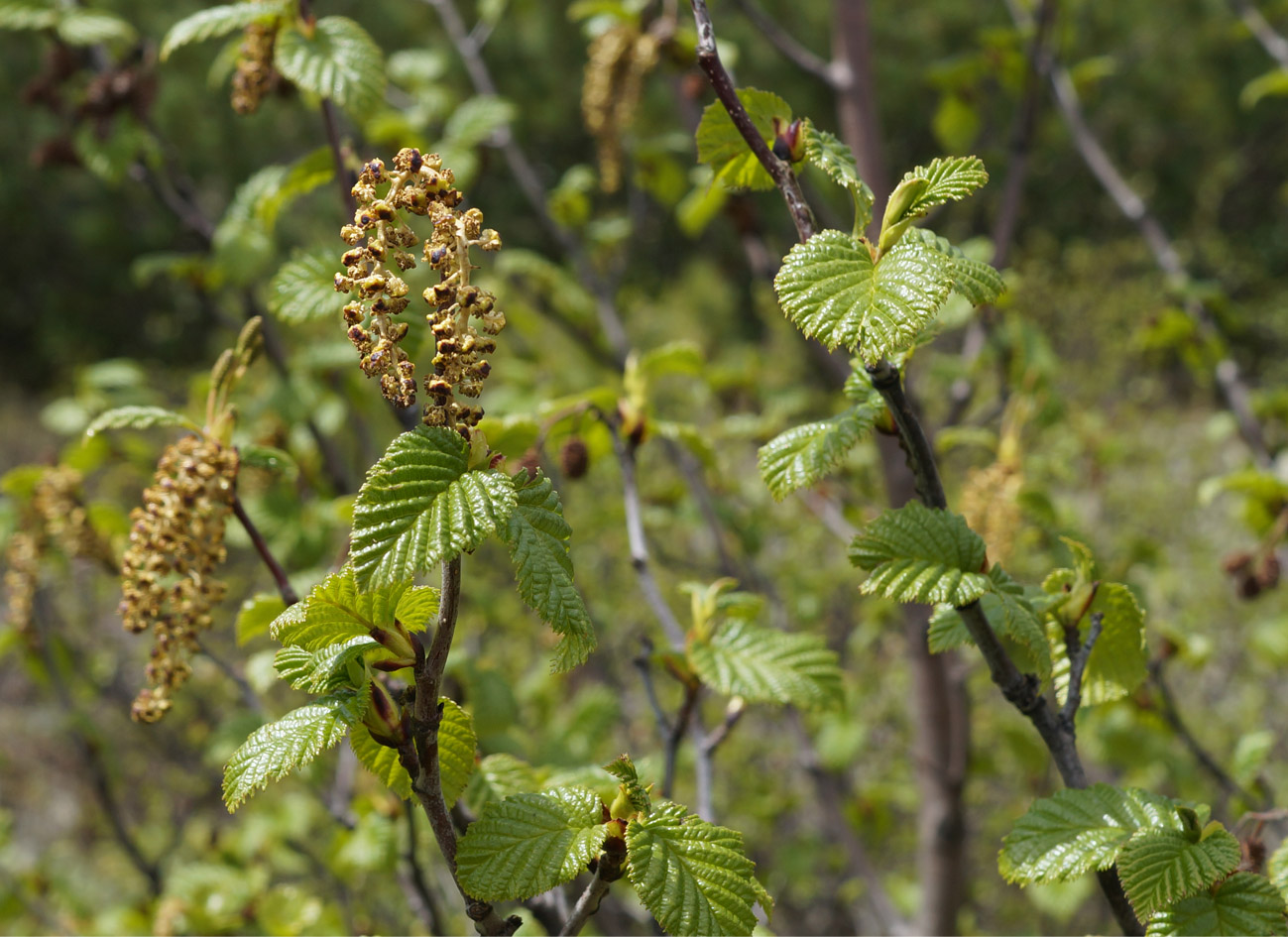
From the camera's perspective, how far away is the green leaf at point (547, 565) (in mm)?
585

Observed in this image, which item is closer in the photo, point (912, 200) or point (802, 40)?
point (912, 200)

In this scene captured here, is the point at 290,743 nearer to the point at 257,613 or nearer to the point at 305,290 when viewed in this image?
the point at 257,613

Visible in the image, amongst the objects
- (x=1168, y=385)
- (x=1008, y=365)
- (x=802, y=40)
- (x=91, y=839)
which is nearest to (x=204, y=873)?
(x=1008, y=365)

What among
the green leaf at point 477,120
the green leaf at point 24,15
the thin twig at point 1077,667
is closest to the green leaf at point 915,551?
the thin twig at point 1077,667

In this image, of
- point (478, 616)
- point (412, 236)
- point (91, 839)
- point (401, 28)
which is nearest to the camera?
point (412, 236)

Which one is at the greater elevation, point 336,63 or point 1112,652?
point 336,63

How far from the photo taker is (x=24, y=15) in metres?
1.69

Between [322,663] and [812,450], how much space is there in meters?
0.44

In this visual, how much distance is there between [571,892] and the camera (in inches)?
48.4

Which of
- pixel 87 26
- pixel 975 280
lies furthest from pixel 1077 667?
pixel 87 26

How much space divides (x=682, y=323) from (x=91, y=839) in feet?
16.7

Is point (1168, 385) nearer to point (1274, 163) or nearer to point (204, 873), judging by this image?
point (1274, 163)

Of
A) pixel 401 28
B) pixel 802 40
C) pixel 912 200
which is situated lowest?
pixel 912 200

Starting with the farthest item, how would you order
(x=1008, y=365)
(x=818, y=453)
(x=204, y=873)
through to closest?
(x=1008, y=365) → (x=204, y=873) → (x=818, y=453)
